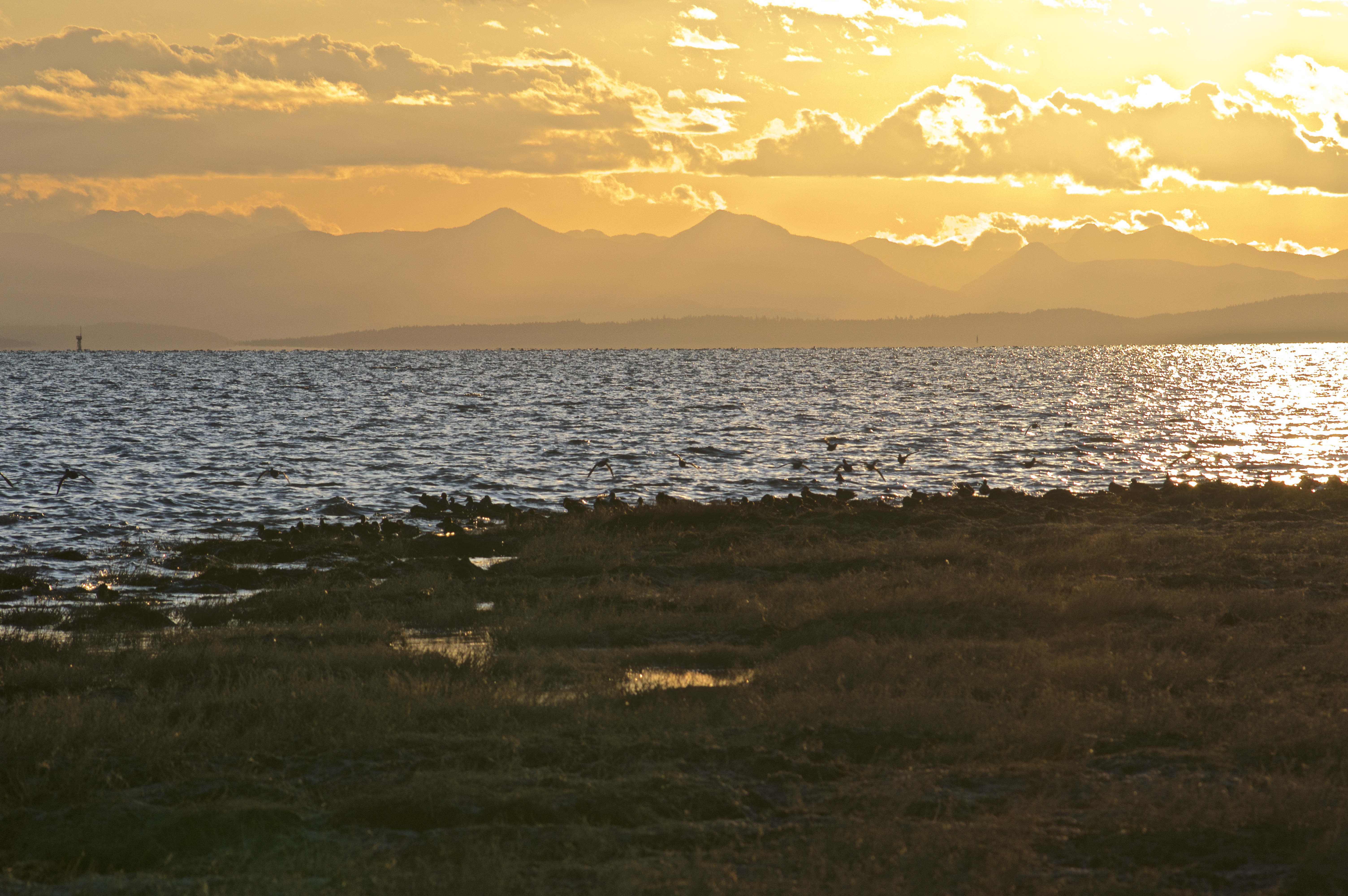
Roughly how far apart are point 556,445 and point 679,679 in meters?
37.3

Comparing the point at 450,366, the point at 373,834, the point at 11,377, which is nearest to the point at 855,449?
the point at 373,834

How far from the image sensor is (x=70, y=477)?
36125 millimetres

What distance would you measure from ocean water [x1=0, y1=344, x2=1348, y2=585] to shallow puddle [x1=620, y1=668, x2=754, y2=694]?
44.9 feet

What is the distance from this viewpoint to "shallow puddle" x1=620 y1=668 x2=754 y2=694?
12680 millimetres

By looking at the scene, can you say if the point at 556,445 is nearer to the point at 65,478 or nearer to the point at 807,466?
the point at 807,466

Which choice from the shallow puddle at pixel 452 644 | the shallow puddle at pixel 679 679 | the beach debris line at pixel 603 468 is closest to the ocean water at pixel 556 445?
the beach debris line at pixel 603 468

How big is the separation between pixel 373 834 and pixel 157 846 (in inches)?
61.6

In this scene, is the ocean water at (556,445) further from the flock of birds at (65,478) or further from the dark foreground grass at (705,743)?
the dark foreground grass at (705,743)

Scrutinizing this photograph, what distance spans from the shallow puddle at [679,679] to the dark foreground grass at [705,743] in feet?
0.27

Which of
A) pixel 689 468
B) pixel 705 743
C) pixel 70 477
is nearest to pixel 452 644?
pixel 705 743

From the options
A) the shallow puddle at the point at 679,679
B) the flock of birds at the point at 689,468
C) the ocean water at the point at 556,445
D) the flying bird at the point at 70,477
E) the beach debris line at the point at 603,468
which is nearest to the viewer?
the shallow puddle at the point at 679,679

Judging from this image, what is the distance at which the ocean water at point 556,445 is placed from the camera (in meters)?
32.0

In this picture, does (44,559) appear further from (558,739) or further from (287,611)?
(558,739)

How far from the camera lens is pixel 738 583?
19688mm
